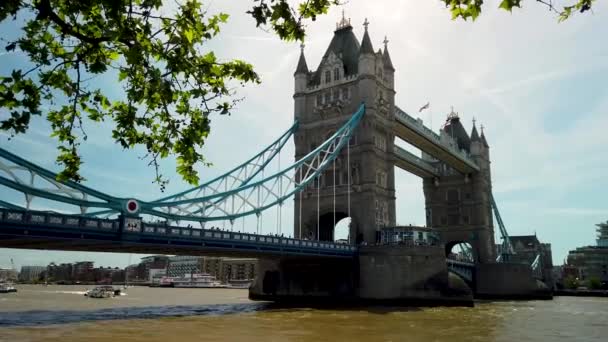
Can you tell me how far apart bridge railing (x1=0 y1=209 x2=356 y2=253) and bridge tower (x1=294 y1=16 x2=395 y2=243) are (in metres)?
9.99

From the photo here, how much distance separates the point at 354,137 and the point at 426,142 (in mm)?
14409

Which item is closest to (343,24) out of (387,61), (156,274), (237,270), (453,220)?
(387,61)

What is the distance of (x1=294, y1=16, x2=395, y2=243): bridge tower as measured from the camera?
51.2 metres

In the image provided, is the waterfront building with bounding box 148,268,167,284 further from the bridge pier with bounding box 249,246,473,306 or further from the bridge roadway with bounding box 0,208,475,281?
the bridge roadway with bounding box 0,208,475,281

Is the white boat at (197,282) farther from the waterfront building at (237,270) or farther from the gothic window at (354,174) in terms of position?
the gothic window at (354,174)

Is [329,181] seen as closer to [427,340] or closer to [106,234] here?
[106,234]

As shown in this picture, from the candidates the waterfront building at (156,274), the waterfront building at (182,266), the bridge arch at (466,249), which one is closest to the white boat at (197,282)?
the waterfront building at (182,266)

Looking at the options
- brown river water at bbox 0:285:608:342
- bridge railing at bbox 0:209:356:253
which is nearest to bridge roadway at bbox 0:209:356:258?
bridge railing at bbox 0:209:356:253

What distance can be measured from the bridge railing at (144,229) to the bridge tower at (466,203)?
38.6 m

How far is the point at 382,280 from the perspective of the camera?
43.3 metres

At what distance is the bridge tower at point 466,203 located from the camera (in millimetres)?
74062

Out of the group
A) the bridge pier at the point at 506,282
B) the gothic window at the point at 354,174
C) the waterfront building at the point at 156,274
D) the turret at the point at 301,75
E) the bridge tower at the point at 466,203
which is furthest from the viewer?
the waterfront building at the point at 156,274

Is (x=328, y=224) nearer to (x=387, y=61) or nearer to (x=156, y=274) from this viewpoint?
(x=387, y=61)

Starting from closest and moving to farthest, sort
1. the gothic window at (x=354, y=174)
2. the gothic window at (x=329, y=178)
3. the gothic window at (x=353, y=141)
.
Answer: the gothic window at (x=354, y=174) → the gothic window at (x=353, y=141) → the gothic window at (x=329, y=178)
